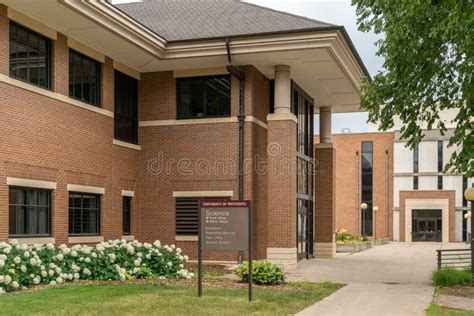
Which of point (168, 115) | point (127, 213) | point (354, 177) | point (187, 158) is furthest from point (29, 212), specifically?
point (354, 177)

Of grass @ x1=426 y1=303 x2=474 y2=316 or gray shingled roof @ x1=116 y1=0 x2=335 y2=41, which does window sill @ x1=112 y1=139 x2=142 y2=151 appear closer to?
gray shingled roof @ x1=116 y1=0 x2=335 y2=41

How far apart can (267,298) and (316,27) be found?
33.6 ft

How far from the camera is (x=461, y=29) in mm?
12477

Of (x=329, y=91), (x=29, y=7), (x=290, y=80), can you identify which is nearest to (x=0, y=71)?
(x=29, y=7)

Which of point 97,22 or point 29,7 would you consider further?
point 97,22

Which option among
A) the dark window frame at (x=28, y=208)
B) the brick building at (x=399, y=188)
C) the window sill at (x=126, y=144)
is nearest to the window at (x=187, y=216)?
the window sill at (x=126, y=144)

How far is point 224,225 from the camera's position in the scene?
13.4 metres

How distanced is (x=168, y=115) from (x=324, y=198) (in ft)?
32.5

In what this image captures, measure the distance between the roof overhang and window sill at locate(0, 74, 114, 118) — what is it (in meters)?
1.87

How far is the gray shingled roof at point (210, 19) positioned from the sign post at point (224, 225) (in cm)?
919

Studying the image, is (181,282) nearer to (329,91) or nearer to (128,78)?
(128,78)

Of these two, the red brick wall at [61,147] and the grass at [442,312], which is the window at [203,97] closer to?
the red brick wall at [61,147]

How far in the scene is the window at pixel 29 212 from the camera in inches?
677

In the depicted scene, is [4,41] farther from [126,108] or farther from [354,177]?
[354,177]
